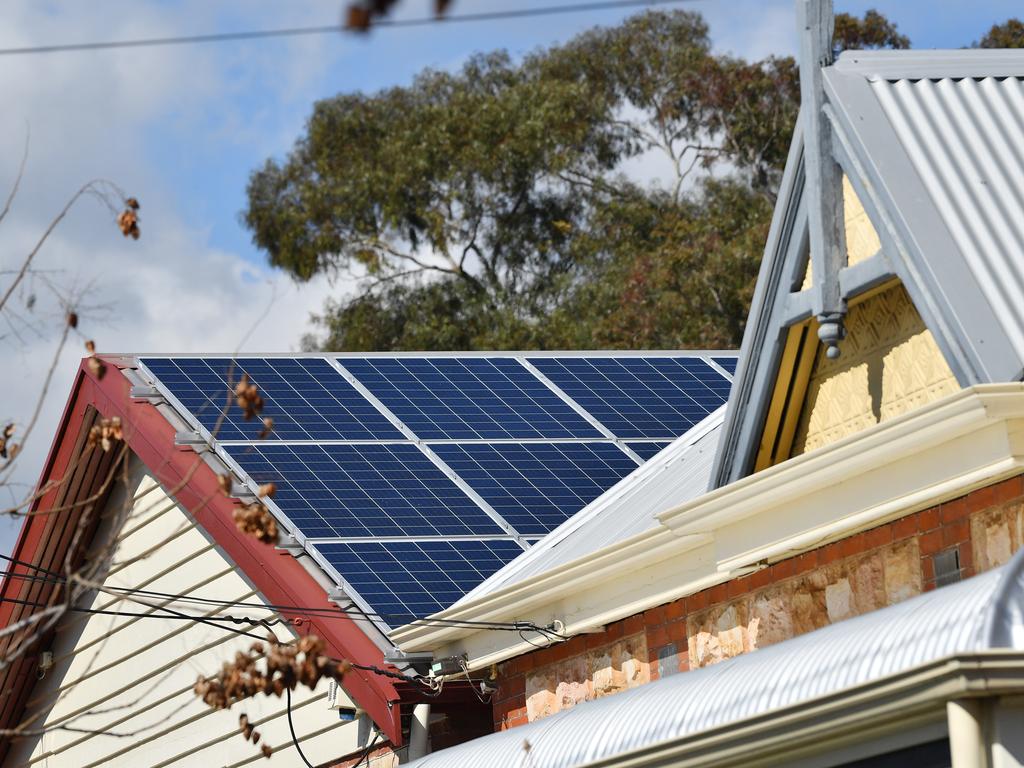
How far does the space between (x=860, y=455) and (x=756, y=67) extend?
30.6m

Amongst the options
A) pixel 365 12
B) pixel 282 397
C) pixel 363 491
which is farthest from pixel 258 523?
pixel 282 397

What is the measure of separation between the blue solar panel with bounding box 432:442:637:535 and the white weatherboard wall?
185cm

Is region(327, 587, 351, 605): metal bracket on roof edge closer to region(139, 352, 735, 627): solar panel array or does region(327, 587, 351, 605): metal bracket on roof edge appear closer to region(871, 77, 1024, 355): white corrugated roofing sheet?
region(139, 352, 735, 627): solar panel array

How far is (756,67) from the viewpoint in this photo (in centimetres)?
3738

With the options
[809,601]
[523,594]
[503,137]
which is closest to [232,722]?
[523,594]

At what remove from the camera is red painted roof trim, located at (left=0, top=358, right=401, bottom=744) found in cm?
1154

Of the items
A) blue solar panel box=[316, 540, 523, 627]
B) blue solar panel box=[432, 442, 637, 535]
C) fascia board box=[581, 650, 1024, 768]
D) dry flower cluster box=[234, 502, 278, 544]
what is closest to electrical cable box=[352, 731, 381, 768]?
blue solar panel box=[316, 540, 523, 627]

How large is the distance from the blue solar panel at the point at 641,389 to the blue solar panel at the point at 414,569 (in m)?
2.44

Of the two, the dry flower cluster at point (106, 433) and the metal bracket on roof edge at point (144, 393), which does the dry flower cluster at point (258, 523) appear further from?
the metal bracket on roof edge at point (144, 393)

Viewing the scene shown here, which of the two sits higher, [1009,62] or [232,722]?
[1009,62]

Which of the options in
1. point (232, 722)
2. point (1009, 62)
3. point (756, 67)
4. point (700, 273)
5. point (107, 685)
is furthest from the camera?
point (756, 67)

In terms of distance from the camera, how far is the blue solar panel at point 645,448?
1412 cm

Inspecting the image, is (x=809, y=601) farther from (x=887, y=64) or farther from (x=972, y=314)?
(x=887, y=64)

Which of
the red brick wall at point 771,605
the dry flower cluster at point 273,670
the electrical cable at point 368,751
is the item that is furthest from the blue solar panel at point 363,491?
the dry flower cluster at point 273,670
